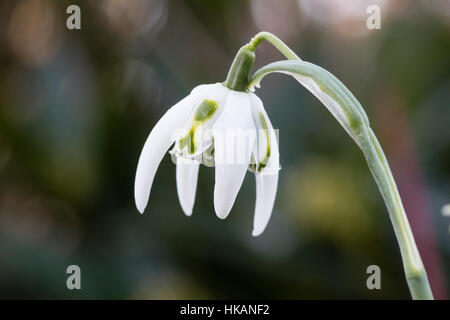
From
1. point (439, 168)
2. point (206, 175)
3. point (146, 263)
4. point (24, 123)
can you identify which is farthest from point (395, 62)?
point (24, 123)

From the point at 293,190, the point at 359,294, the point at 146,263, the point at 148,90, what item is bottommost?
the point at 359,294

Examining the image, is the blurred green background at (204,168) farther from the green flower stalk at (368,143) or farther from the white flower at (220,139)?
the green flower stalk at (368,143)

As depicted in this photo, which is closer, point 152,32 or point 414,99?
point 414,99

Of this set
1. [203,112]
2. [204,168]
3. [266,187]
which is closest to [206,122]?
[203,112]

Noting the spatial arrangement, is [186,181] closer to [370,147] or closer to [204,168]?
[370,147]

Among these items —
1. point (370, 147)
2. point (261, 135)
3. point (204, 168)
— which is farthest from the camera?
point (204, 168)

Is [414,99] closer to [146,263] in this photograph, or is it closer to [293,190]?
[293,190]

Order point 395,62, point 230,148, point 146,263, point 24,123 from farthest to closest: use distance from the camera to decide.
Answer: point 395,62 < point 24,123 < point 146,263 < point 230,148
